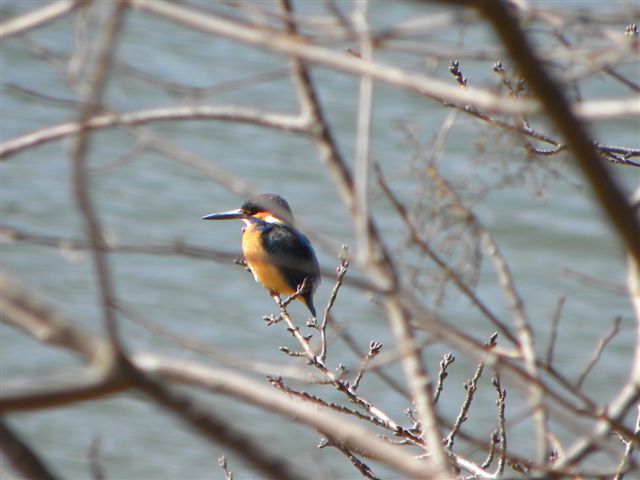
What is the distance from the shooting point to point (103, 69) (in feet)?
3.05

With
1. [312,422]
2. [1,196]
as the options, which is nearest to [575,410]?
[312,422]

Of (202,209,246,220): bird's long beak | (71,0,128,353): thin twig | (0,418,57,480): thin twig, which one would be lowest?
A: (0,418,57,480): thin twig

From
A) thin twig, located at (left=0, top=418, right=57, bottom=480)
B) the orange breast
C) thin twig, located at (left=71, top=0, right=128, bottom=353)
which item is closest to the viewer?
thin twig, located at (left=71, top=0, right=128, bottom=353)

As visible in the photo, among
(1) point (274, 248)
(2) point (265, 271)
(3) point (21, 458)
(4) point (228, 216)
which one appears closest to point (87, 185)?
(3) point (21, 458)

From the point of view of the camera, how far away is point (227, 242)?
352 inches

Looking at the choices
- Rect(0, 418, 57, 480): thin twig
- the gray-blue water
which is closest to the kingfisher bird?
the gray-blue water

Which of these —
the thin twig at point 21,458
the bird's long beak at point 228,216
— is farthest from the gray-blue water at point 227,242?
the thin twig at point 21,458

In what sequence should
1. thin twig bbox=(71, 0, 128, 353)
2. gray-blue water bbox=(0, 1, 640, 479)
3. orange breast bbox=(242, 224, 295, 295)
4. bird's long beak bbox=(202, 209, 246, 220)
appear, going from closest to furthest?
thin twig bbox=(71, 0, 128, 353)
orange breast bbox=(242, 224, 295, 295)
bird's long beak bbox=(202, 209, 246, 220)
gray-blue water bbox=(0, 1, 640, 479)

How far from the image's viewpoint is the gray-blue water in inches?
315

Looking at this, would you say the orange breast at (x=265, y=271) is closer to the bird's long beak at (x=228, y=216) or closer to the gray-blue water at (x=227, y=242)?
the bird's long beak at (x=228, y=216)

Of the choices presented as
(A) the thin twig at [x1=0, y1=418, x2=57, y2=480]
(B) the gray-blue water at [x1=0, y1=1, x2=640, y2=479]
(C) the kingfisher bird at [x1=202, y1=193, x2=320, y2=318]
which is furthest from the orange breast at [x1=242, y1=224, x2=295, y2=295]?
(A) the thin twig at [x1=0, y1=418, x2=57, y2=480]

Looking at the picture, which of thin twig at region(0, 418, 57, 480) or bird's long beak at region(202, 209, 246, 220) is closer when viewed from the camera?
thin twig at region(0, 418, 57, 480)

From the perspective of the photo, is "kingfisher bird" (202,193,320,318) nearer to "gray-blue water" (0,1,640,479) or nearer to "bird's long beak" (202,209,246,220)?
"bird's long beak" (202,209,246,220)

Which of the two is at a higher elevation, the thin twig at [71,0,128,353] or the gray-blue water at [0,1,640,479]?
the gray-blue water at [0,1,640,479]
